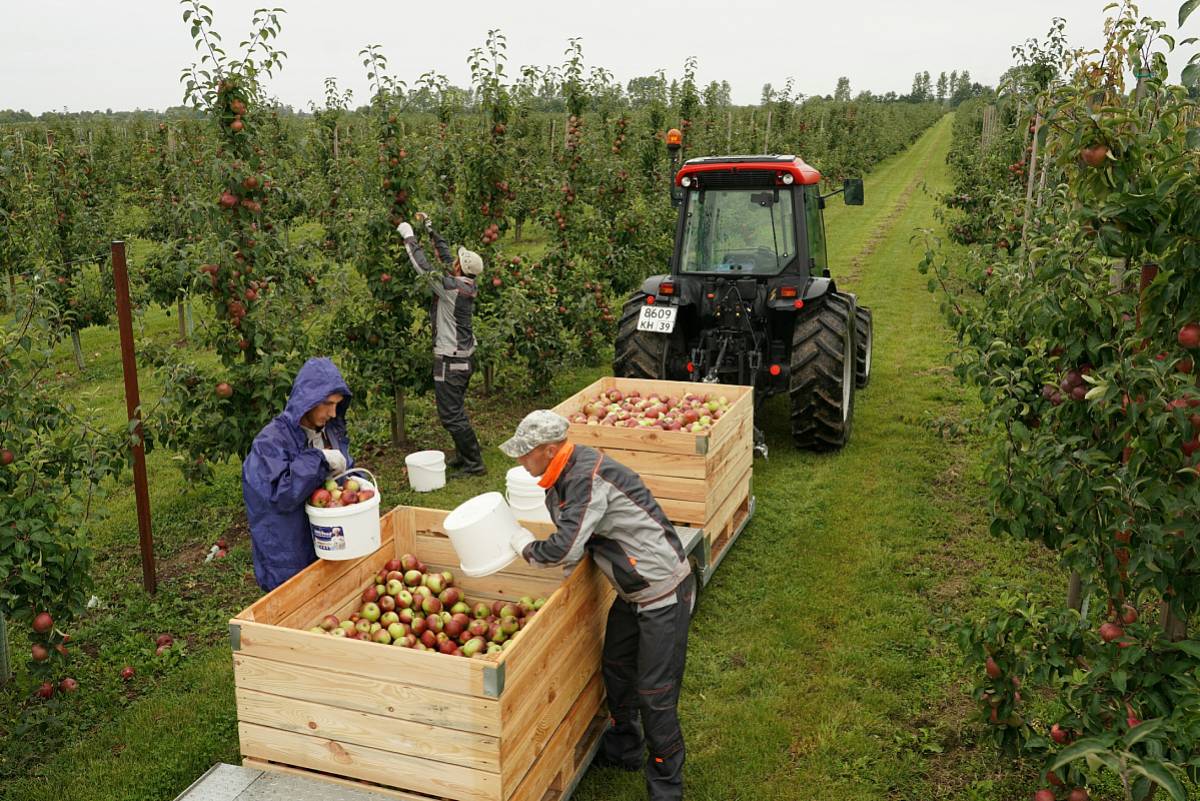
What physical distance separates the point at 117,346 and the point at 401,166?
7941 millimetres

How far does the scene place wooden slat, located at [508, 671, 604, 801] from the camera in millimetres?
3611

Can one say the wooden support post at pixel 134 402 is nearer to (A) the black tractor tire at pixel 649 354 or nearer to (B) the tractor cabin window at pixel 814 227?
(A) the black tractor tire at pixel 649 354

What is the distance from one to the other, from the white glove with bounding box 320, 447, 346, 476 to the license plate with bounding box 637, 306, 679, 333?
3.92 metres

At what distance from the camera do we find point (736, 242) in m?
8.45

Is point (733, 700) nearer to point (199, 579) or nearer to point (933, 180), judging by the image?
point (199, 579)

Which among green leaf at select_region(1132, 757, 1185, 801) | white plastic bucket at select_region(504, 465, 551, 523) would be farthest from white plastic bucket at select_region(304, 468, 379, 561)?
green leaf at select_region(1132, 757, 1185, 801)

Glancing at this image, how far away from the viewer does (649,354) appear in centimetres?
841

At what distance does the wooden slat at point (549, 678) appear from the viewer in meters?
3.39

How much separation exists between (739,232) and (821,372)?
1.54 metres

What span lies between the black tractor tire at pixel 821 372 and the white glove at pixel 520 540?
170 inches

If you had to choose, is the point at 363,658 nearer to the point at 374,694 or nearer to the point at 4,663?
the point at 374,694

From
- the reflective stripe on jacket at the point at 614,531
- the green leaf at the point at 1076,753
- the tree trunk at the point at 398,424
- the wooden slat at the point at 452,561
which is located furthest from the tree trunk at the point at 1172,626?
the tree trunk at the point at 398,424

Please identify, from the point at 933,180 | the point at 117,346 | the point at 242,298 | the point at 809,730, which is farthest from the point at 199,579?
the point at 933,180

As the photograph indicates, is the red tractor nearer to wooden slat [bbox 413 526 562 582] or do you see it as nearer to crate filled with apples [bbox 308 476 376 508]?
wooden slat [bbox 413 526 562 582]
